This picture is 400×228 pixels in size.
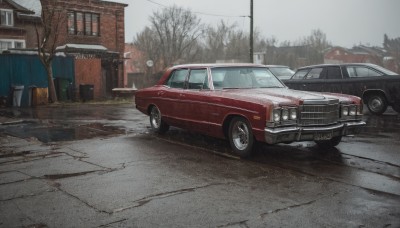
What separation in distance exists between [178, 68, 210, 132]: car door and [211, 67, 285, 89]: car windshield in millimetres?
246

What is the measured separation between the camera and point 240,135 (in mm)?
7203

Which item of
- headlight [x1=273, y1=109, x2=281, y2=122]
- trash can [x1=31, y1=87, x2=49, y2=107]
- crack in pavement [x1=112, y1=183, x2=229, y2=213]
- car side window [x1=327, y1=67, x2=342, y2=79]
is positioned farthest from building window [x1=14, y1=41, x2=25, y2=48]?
crack in pavement [x1=112, y1=183, x2=229, y2=213]

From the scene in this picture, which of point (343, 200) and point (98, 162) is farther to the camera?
point (98, 162)

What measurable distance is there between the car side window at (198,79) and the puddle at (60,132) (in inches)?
102

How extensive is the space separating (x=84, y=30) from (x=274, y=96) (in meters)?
22.5

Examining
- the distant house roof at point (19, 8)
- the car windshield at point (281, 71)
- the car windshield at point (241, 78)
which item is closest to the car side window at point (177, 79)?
the car windshield at point (241, 78)

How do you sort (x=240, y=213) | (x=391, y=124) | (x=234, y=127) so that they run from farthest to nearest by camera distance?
(x=391, y=124)
(x=234, y=127)
(x=240, y=213)

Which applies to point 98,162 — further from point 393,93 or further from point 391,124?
point 393,93

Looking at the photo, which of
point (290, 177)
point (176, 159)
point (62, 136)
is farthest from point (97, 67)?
point (290, 177)

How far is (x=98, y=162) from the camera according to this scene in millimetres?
6715

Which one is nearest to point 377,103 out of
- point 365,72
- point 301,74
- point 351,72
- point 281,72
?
point 365,72

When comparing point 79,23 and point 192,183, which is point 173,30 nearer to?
point 79,23

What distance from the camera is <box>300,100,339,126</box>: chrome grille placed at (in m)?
6.64

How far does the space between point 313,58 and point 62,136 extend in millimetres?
67330
